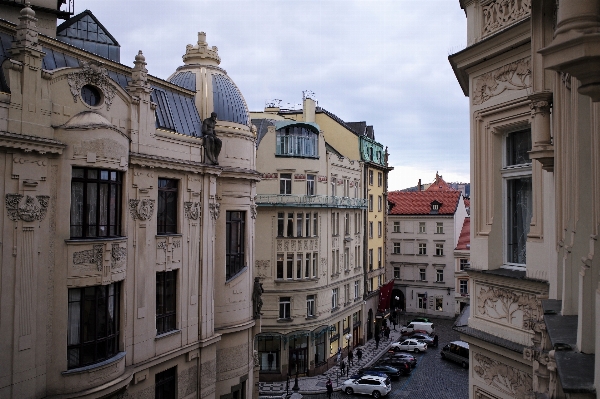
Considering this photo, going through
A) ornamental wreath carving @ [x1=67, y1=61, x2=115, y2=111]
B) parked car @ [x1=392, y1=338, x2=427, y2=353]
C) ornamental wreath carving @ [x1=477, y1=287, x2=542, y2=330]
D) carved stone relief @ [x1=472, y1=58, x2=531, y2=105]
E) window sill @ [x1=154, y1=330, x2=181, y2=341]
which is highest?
ornamental wreath carving @ [x1=67, y1=61, x2=115, y2=111]

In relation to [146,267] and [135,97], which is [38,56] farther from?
[146,267]

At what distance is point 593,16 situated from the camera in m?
4.02

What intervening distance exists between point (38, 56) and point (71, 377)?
9.39 meters

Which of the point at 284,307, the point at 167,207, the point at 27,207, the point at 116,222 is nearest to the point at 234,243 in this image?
the point at 167,207

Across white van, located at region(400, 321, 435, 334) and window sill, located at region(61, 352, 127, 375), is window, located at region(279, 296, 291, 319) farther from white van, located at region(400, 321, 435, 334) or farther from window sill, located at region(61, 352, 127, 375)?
window sill, located at region(61, 352, 127, 375)

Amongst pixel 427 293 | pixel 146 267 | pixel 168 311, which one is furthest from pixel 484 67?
pixel 427 293

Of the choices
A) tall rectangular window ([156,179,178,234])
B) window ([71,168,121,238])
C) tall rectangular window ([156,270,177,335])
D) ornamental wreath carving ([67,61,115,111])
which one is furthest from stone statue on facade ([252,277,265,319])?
ornamental wreath carving ([67,61,115,111])

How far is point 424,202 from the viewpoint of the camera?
63.1m

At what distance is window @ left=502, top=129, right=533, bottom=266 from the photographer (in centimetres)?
1156

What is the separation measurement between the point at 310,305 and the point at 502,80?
29.9 m

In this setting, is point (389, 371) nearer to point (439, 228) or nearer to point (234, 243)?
point (234, 243)

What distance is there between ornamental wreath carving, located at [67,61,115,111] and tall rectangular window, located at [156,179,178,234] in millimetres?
3868

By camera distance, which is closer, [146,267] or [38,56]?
[38,56]

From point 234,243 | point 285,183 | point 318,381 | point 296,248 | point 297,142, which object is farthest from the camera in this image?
point 297,142
